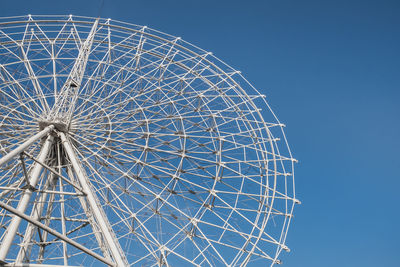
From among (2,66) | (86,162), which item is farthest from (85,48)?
(86,162)

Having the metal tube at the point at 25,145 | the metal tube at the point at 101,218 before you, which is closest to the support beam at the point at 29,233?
the metal tube at the point at 101,218

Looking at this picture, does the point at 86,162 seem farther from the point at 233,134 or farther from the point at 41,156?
the point at 233,134

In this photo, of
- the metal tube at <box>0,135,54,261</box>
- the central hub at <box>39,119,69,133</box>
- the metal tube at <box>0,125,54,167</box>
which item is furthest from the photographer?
the central hub at <box>39,119,69,133</box>

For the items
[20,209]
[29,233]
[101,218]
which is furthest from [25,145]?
[29,233]

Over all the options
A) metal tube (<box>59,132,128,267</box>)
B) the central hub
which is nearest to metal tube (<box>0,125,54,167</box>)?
the central hub

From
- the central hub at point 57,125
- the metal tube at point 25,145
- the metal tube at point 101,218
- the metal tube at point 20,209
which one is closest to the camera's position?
the metal tube at point 20,209

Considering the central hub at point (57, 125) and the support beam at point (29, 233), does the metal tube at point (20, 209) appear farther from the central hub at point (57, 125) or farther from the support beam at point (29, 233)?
the support beam at point (29, 233)

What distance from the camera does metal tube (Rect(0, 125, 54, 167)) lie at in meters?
15.8

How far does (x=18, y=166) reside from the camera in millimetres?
24297

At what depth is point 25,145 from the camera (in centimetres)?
1750

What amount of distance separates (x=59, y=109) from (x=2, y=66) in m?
6.20

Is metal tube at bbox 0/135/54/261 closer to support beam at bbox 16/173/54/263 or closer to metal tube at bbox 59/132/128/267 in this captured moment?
metal tube at bbox 59/132/128/267

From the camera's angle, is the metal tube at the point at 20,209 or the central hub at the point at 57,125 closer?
the metal tube at the point at 20,209

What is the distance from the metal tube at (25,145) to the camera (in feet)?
51.9
